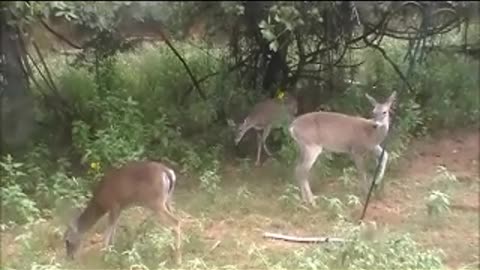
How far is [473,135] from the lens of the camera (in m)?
9.33

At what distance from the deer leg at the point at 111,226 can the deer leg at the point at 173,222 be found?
272mm

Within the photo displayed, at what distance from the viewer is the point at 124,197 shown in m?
6.80

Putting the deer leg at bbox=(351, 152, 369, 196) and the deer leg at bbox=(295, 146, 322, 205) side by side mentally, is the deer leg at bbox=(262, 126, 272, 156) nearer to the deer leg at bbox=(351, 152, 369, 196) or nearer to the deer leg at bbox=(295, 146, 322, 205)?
the deer leg at bbox=(295, 146, 322, 205)

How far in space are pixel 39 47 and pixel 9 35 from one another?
247 mm

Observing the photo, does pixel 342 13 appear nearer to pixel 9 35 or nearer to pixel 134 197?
pixel 134 197

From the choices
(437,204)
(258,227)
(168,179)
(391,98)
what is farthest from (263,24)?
(391,98)

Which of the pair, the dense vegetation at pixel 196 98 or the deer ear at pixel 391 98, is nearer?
the dense vegetation at pixel 196 98

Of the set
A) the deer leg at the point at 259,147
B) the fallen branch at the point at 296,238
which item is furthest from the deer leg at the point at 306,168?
the fallen branch at the point at 296,238

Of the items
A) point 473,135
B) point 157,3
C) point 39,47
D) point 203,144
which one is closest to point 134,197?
point 39,47

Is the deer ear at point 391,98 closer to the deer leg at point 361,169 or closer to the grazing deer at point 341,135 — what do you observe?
the grazing deer at point 341,135

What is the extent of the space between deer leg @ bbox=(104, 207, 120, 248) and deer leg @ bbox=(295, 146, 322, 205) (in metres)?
1.50

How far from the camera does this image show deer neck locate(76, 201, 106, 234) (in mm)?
6801

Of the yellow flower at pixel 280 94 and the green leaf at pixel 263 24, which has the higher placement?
the green leaf at pixel 263 24

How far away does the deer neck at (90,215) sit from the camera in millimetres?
6801
